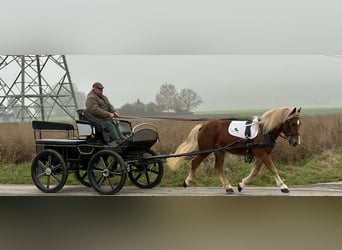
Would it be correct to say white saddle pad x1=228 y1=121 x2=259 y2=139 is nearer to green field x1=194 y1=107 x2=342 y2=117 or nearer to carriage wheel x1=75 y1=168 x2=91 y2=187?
green field x1=194 y1=107 x2=342 y2=117

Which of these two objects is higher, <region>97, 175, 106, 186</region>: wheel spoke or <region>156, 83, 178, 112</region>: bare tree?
→ <region>156, 83, 178, 112</region>: bare tree

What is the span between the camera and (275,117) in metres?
4.43

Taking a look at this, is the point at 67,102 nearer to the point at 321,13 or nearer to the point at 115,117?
the point at 115,117

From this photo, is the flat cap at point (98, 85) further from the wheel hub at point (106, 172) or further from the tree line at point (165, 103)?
the wheel hub at point (106, 172)

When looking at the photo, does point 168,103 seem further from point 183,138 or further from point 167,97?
point 183,138

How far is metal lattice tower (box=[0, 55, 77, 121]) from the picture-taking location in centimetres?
480

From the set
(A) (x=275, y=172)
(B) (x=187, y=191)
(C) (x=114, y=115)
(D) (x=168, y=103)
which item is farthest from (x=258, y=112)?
(C) (x=114, y=115)

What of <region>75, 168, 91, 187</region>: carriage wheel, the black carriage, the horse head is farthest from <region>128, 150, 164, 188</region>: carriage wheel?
the horse head

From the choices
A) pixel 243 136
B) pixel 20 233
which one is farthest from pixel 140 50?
pixel 20 233

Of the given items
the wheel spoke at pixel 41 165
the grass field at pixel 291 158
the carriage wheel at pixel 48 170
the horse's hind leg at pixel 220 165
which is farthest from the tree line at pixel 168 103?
the wheel spoke at pixel 41 165

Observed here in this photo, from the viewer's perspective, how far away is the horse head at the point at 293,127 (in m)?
4.36

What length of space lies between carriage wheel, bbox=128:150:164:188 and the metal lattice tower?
74 centimetres

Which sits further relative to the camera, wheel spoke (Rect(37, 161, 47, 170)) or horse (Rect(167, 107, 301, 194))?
wheel spoke (Rect(37, 161, 47, 170))

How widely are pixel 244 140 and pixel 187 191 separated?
2.10 feet
